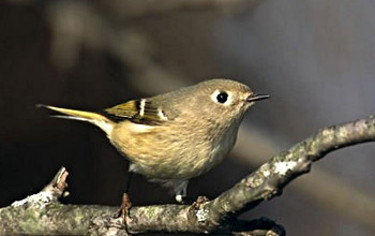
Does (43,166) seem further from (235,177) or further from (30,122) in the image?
(235,177)

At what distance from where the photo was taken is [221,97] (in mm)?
2549

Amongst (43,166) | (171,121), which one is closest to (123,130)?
(171,121)

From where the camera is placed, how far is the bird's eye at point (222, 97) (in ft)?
8.32

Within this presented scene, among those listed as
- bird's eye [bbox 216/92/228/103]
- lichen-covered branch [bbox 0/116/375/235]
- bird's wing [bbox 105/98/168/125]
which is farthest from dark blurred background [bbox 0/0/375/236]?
lichen-covered branch [bbox 0/116/375/235]

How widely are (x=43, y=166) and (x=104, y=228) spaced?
189 centimetres

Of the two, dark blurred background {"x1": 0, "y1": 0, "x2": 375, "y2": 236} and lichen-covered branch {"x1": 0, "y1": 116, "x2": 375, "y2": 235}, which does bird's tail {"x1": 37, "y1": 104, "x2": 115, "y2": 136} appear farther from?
dark blurred background {"x1": 0, "y1": 0, "x2": 375, "y2": 236}

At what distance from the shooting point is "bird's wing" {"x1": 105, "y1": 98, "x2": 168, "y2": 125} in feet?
8.54

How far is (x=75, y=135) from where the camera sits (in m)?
4.00

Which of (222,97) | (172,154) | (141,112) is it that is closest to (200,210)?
(172,154)

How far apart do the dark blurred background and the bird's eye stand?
71 cm

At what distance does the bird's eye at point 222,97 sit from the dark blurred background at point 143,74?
71 centimetres

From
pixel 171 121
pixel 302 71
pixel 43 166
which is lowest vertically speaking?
pixel 43 166

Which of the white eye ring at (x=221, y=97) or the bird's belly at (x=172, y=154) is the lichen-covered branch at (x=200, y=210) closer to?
the bird's belly at (x=172, y=154)

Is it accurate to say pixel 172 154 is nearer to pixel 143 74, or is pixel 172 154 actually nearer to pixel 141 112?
pixel 141 112
